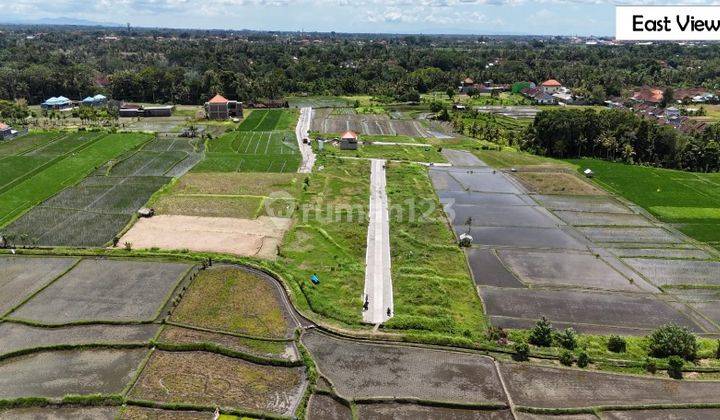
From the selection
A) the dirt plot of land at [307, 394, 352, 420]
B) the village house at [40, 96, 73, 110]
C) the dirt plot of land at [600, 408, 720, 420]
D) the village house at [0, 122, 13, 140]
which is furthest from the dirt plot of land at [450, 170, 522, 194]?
the village house at [40, 96, 73, 110]

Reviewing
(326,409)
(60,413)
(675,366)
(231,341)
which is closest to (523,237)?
(675,366)

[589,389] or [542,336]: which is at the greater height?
[542,336]

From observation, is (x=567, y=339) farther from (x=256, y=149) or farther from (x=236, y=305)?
(x=256, y=149)

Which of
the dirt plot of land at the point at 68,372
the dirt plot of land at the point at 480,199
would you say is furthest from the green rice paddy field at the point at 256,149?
the dirt plot of land at the point at 68,372

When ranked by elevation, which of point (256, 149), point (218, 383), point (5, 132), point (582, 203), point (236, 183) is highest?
point (5, 132)

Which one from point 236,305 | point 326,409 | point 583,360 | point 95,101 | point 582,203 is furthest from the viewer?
point 95,101

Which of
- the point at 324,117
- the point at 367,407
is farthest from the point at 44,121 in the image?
the point at 367,407

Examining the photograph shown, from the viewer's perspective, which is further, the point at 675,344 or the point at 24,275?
the point at 24,275

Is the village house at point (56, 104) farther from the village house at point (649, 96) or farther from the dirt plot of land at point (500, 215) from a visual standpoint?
the village house at point (649, 96)
